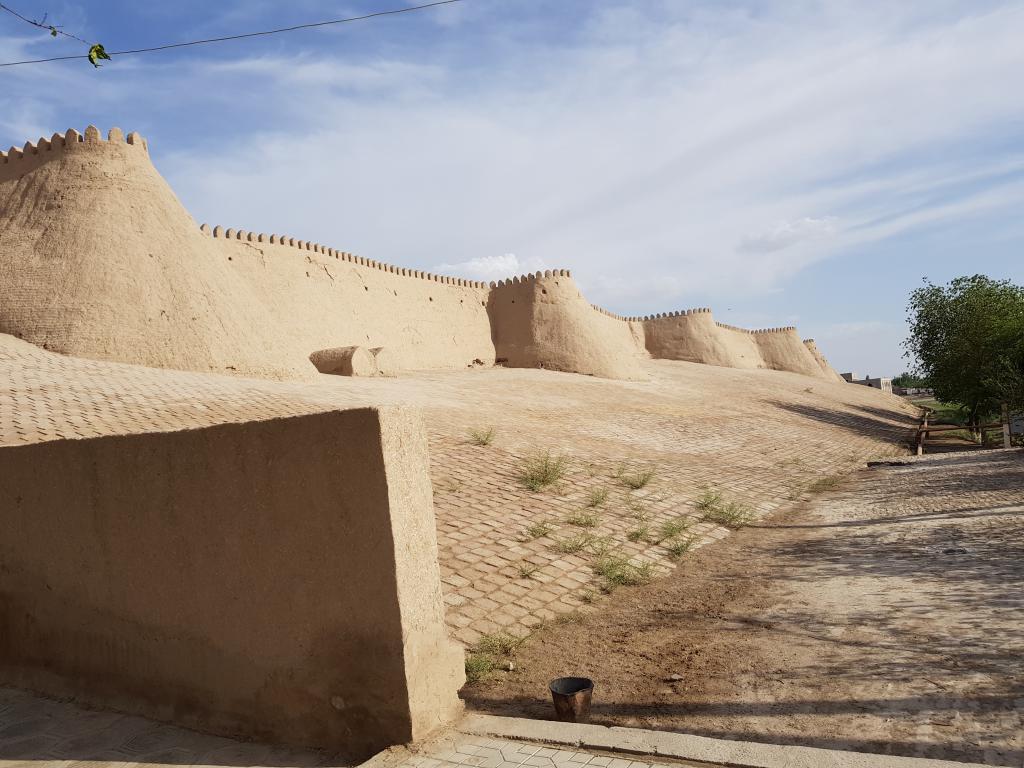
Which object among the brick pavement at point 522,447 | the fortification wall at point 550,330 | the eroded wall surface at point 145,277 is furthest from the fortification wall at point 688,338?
the eroded wall surface at point 145,277

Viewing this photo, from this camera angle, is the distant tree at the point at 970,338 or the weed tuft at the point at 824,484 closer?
the weed tuft at the point at 824,484

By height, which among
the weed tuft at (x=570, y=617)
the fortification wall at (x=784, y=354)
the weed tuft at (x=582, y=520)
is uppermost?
the fortification wall at (x=784, y=354)

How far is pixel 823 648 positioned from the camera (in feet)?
14.0

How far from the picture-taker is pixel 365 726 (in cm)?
333

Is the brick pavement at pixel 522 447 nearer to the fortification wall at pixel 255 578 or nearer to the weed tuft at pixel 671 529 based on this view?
the weed tuft at pixel 671 529

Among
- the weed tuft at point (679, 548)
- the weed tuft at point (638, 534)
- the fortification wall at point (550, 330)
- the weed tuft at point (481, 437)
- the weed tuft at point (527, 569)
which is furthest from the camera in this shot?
the fortification wall at point (550, 330)

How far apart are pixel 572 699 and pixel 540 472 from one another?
5.39 metres

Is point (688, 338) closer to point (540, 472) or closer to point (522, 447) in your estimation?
point (522, 447)

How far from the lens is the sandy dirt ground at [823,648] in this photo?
332 cm

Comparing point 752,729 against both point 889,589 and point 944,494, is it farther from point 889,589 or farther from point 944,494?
point 944,494

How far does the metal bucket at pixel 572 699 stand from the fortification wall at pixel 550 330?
2333cm

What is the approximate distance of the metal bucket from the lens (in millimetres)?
3551

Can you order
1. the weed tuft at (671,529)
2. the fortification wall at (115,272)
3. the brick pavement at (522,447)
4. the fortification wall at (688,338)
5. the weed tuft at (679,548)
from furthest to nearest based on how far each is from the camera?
1. the fortification wall at (688,338)
2. the fortification wall at (115,272)
3. the weed tuft at (671,529)
4. the weed tuft at (679,548)
5. the brick pavement at (522,447)

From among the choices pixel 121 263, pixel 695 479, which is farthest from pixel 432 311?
pixel 695 479
